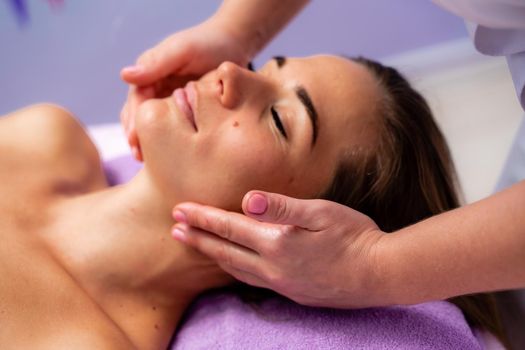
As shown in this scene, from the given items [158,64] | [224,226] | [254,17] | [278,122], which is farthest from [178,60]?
[224,226]

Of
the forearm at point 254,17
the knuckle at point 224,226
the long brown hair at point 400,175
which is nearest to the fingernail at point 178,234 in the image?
the knuckle at point 224,226

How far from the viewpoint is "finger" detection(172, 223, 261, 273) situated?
937 mm

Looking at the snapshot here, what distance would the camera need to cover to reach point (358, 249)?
2.88ft

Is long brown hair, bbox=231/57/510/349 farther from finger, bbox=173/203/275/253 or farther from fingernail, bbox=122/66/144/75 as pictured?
fingernail, bbox=122/66/144/75

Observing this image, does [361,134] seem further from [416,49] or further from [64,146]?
[416,49]

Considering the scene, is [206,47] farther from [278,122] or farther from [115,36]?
[115,36]

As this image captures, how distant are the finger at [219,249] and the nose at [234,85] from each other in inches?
9.0

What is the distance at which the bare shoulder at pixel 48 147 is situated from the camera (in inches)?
48.1

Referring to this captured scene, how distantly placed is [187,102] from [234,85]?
94 mm

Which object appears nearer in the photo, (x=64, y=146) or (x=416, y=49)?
(x=64, y=146)

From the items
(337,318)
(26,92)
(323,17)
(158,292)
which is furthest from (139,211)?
(323,17)

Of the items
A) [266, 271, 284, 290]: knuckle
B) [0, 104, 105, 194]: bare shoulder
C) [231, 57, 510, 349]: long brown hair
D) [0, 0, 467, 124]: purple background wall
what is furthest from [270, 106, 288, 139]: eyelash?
[0, 0, 467, 124]: purple background wall

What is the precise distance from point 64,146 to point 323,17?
1.02 m

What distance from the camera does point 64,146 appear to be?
4.33ft
